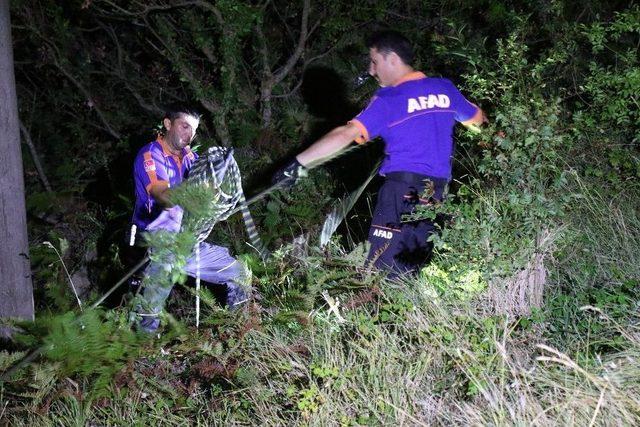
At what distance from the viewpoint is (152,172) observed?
6.00 metres

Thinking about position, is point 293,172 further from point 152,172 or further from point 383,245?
point 152,172

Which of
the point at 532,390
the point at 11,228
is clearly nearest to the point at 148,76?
the point at 11,228

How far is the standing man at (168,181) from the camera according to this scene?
599 centimetres

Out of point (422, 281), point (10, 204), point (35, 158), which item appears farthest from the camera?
point (35, 158)

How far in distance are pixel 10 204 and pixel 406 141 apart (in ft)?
10.1

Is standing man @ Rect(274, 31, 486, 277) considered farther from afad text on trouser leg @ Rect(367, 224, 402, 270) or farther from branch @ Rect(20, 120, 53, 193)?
branch @ Rect(20, 120, 53, 193)

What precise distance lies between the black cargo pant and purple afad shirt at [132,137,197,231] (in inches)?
67.1

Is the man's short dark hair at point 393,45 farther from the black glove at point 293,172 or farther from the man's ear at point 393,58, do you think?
the black glove at point 293,172

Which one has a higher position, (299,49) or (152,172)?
(152,172)

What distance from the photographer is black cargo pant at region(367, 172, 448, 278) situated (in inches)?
201

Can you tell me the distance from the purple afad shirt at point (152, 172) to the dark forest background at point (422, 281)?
87 cm

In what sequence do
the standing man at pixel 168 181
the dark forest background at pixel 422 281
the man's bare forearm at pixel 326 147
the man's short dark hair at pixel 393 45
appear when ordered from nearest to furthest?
1. the dark forest background at pixel 422 281
2. the man's bare forearm at pixel 326 147
3. the man's short dark hair at pixel 393 45
4. the standing man at pixel 168 181

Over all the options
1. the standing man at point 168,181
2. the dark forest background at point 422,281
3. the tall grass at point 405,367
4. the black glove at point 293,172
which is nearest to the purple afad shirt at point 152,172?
the standing man at point 168,181

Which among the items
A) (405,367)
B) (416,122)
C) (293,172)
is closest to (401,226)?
(416,122)
